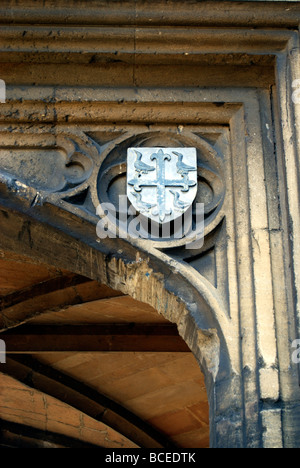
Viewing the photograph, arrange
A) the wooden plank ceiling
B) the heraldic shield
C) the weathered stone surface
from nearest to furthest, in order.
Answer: the weathered stone surface < the heraldic shield < the wooden plank ceiling

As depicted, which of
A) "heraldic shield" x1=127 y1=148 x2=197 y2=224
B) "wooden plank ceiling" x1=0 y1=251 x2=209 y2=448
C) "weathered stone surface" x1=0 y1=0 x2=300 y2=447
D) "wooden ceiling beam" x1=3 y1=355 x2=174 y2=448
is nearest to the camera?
"weathered stone surface" x1=0 y1=0 x2=300 y2=447

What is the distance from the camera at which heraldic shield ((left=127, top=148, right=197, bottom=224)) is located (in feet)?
10.7

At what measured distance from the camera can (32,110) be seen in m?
3.49

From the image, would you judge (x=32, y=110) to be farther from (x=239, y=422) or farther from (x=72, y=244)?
(x=239, y=422)

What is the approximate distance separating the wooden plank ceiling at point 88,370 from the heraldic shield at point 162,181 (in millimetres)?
1433

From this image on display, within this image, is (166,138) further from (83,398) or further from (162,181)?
(83,398)

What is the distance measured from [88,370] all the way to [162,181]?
2846 millimetres

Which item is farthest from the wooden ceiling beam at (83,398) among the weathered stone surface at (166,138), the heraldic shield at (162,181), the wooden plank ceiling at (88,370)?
the heraldic shield at (162,181)

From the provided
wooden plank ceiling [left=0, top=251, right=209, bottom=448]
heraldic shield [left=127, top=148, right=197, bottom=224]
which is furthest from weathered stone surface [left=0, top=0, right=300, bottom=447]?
wooden plank ceiling [left=0, top=251, right=209, bottom=448]

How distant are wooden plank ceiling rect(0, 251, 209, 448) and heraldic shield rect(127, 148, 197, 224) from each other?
1.43 metres

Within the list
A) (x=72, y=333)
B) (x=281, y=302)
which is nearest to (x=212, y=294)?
(x=281, y=302)

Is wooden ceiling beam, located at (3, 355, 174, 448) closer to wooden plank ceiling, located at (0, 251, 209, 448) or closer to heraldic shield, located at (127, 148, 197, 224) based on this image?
wooden plank ceiling, located at (0, 251, 209, 448)

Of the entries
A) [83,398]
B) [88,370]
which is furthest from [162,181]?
[83,398]
